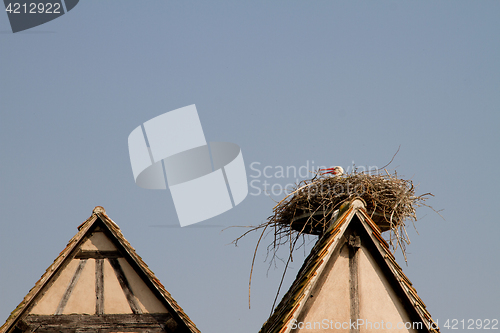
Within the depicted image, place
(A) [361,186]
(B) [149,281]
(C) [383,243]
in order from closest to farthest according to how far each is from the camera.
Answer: (C) [383,243]
(B) [149,281]
(A) [361,186]

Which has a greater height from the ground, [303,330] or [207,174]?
[207,174]

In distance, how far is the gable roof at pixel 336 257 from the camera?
19.5ft

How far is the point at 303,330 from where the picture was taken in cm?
591

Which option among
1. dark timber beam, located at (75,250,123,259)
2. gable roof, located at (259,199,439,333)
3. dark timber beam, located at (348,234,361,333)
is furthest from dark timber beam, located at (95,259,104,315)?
dark timber beam, located at (348,234,361,333)

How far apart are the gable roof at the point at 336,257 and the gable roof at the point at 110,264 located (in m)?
1.91

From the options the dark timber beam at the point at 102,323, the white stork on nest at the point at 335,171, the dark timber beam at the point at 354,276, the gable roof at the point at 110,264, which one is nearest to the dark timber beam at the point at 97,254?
the gable roof at the point at 110,264

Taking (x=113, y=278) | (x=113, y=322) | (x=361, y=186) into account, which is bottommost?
(x=113, y=322)

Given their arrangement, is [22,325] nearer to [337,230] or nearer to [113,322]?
[113,322]

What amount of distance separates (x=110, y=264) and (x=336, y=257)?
3309 millimetres

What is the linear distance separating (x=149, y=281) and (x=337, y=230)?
2.90 metres

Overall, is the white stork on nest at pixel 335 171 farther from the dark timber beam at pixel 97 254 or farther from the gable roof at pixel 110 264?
the dark timber beam at pixel 97 254

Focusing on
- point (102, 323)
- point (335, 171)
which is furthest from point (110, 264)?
point (335, 171)

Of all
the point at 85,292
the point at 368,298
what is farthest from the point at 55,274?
the point at 368,298

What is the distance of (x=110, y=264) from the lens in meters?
7.70
